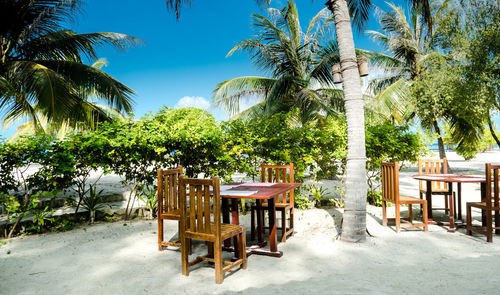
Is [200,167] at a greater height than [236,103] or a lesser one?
lesser

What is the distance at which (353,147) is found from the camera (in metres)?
4.46

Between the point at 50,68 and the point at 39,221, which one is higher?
the point at 50,68

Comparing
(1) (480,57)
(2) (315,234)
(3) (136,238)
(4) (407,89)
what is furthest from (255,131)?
(4) (407,89)

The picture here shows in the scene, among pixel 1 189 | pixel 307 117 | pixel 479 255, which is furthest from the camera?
pixel 307 117

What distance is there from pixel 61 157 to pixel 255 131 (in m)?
3.65

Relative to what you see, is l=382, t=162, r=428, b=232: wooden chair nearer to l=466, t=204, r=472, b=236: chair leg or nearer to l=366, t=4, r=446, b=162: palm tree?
l=466, t=204, r=472, b=236: chair leg

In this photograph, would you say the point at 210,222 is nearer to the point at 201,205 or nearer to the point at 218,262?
the point at 201,205

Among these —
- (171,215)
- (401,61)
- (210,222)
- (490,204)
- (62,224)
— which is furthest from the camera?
(401,61)

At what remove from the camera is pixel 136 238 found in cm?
472

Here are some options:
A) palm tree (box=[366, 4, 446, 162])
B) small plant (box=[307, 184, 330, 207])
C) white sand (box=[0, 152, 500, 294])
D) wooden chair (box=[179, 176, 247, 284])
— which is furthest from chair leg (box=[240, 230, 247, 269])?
palm tree (box=[366, 4, 446, 162])

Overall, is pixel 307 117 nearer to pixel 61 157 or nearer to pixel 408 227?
pixel 408 227

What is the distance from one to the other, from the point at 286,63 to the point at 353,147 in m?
7.74

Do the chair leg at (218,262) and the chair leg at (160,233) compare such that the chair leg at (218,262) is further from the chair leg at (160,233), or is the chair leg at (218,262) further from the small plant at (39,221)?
the small plant at (39,221)

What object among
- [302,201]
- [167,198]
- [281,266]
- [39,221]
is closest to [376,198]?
[302,201]
